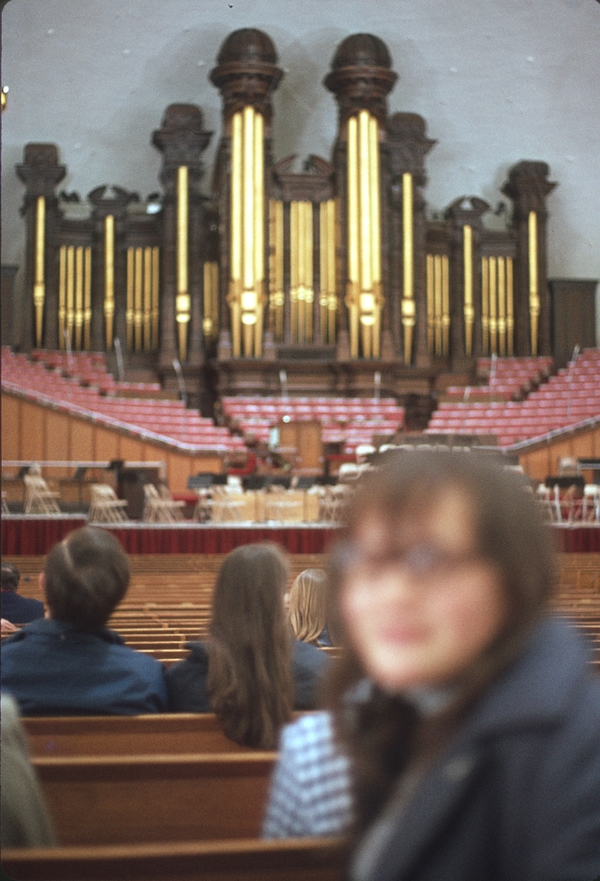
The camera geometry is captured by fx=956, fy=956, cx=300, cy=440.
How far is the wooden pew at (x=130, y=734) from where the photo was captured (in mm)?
1661

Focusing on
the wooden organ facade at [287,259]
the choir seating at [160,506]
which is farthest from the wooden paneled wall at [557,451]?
the choir seating at [160,506]

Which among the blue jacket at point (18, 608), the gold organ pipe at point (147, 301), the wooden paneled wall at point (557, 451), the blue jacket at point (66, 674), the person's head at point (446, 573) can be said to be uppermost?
the gold organ pipe at point (147, 301)

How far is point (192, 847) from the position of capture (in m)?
0.97

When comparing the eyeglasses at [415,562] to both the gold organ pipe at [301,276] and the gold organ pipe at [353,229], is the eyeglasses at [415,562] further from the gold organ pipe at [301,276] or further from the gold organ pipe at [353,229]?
the gold organ pipe at [301,276]

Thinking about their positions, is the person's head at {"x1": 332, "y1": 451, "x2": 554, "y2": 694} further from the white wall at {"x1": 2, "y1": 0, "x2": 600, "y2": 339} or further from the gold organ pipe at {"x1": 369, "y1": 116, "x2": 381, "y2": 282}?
the gold organ pipe at {"x1": 369, "y1": 116, "x2": 381, "y2": 282}

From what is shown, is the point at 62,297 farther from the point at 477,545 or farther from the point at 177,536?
the point at 477,545

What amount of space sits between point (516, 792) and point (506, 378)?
1634 cm

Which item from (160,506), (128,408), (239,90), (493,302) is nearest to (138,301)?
(128,408)

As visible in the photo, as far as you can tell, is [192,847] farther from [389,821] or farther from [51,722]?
[51,722]


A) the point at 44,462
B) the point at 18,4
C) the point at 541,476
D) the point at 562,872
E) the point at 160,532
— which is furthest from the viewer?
the point at 541,476

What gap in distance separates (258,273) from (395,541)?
595 inches

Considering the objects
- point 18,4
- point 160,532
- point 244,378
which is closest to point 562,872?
point 18,4

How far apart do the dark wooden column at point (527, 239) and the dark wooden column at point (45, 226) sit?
811 cm

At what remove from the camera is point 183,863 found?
3.14 ft
